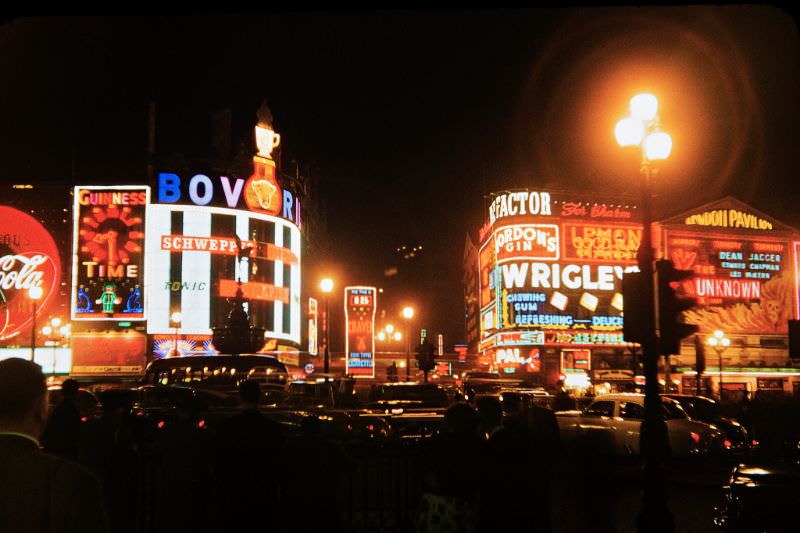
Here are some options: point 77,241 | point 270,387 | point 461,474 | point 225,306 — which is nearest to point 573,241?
point 225,306

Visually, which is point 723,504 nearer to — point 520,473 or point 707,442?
point 520,473

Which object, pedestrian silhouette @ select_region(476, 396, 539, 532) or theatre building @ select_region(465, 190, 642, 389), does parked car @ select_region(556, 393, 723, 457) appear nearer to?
pedestrian silhouette @ select_region(476, 396, 539, 532)

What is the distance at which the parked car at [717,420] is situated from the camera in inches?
767

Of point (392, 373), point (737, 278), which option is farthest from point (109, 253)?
point (737, 278)

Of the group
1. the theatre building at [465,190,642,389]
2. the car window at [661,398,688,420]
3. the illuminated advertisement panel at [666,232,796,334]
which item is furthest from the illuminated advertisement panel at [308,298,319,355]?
the car window at [661,398,688,420]

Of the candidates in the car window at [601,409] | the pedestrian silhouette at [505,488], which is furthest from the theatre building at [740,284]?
the pedestrian silhouette at [505,488]

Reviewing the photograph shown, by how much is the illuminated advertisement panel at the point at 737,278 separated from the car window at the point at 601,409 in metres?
54.9

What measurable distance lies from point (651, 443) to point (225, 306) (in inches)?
2325

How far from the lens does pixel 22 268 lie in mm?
66312

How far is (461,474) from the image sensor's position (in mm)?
6332

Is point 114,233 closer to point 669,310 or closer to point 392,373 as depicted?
point 392,373

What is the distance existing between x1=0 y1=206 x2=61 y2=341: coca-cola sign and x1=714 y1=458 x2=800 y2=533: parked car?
6484 cm

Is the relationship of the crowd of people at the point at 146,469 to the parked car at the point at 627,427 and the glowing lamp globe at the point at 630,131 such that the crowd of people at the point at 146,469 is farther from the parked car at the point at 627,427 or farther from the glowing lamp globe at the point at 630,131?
the parked car at the point at 627,427

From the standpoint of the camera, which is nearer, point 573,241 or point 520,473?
point 520,473
